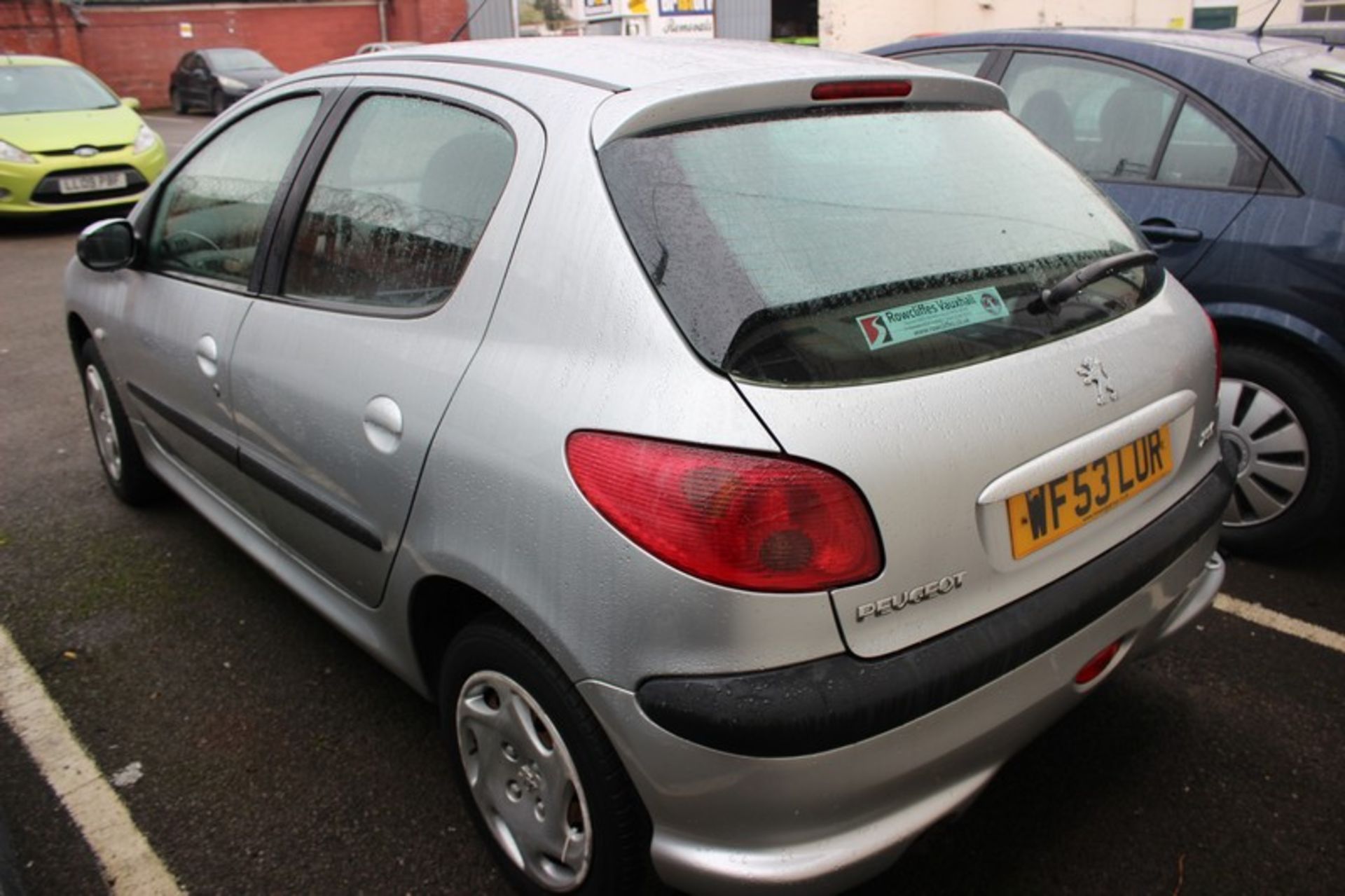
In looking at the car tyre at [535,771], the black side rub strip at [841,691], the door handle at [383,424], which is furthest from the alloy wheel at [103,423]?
the black side rub strip at [841,691]

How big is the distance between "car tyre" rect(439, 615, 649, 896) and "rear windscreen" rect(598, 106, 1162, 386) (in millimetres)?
654

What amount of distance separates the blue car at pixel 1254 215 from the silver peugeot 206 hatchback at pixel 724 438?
46.4 inches

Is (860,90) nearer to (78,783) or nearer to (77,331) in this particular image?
(78,783)

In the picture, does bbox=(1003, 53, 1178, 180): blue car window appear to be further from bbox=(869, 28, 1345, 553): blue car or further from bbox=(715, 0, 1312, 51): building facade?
bbox=(715, 0, 1312, 51): building facade

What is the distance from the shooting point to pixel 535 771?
1973 mm

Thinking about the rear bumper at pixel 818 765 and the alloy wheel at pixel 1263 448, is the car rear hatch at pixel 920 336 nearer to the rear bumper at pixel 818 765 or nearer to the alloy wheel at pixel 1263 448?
the rear bumper at pixel 818 765

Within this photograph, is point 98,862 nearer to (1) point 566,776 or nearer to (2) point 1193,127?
(1) point 566,776

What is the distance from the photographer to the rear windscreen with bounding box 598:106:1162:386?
5.65ft

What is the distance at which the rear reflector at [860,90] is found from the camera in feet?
6.88

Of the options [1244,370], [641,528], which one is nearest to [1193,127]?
[1244,370]

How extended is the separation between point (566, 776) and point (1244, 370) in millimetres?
2655

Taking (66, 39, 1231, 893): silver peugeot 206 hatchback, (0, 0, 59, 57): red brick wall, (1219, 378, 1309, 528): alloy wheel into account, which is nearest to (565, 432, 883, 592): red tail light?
(66, 39, 1231, 893): silver peugeot 206 hatchback

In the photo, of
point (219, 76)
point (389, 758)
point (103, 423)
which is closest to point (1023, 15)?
point (103, 423)

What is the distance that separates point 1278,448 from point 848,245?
224 cm
